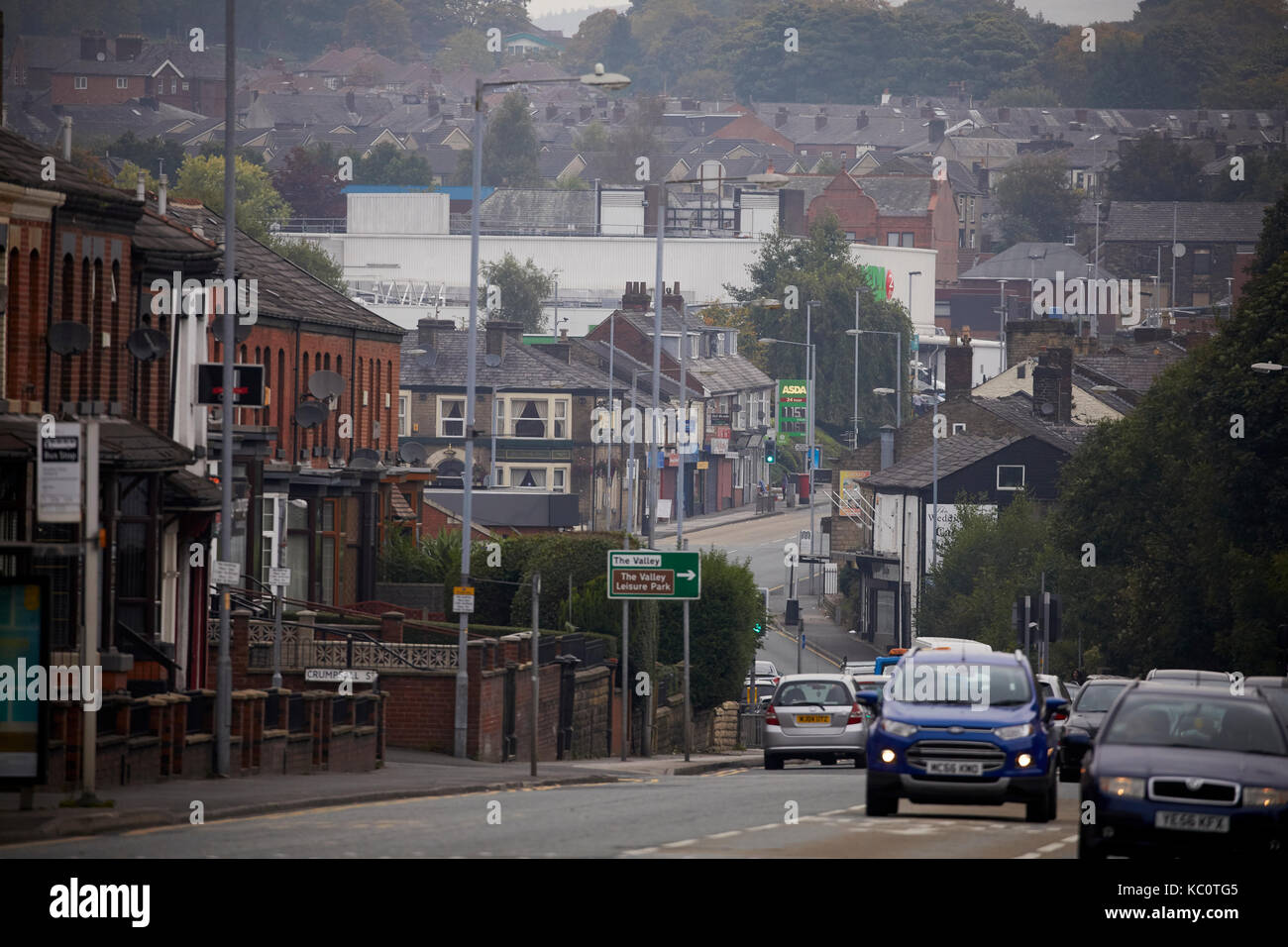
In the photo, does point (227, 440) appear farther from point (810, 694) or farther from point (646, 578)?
point (646, 578)

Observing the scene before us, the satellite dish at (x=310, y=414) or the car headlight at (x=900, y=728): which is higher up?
the satellite dish at (x=310, y=414)

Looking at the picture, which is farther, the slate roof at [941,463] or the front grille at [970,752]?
the slate roof at [941,463]

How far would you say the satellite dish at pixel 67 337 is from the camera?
2861 centimetres

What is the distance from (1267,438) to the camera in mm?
58406

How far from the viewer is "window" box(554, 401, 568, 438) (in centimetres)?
10088

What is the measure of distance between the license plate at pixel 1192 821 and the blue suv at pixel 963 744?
4.33 metres

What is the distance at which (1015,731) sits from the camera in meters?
22.0

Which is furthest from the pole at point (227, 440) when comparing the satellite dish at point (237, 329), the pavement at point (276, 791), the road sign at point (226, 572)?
the satellite dish at point (237, 329)

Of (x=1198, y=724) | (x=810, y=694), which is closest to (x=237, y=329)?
(x=810, y=694)

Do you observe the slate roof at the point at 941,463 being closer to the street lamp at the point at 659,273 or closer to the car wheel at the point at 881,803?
the street lamp at the point at 659,273

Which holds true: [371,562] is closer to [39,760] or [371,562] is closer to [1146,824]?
[39,760]

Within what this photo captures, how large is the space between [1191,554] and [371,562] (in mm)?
22590

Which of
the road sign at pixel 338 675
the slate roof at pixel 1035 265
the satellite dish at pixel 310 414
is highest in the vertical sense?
the slate roof at pixel 1035 265
